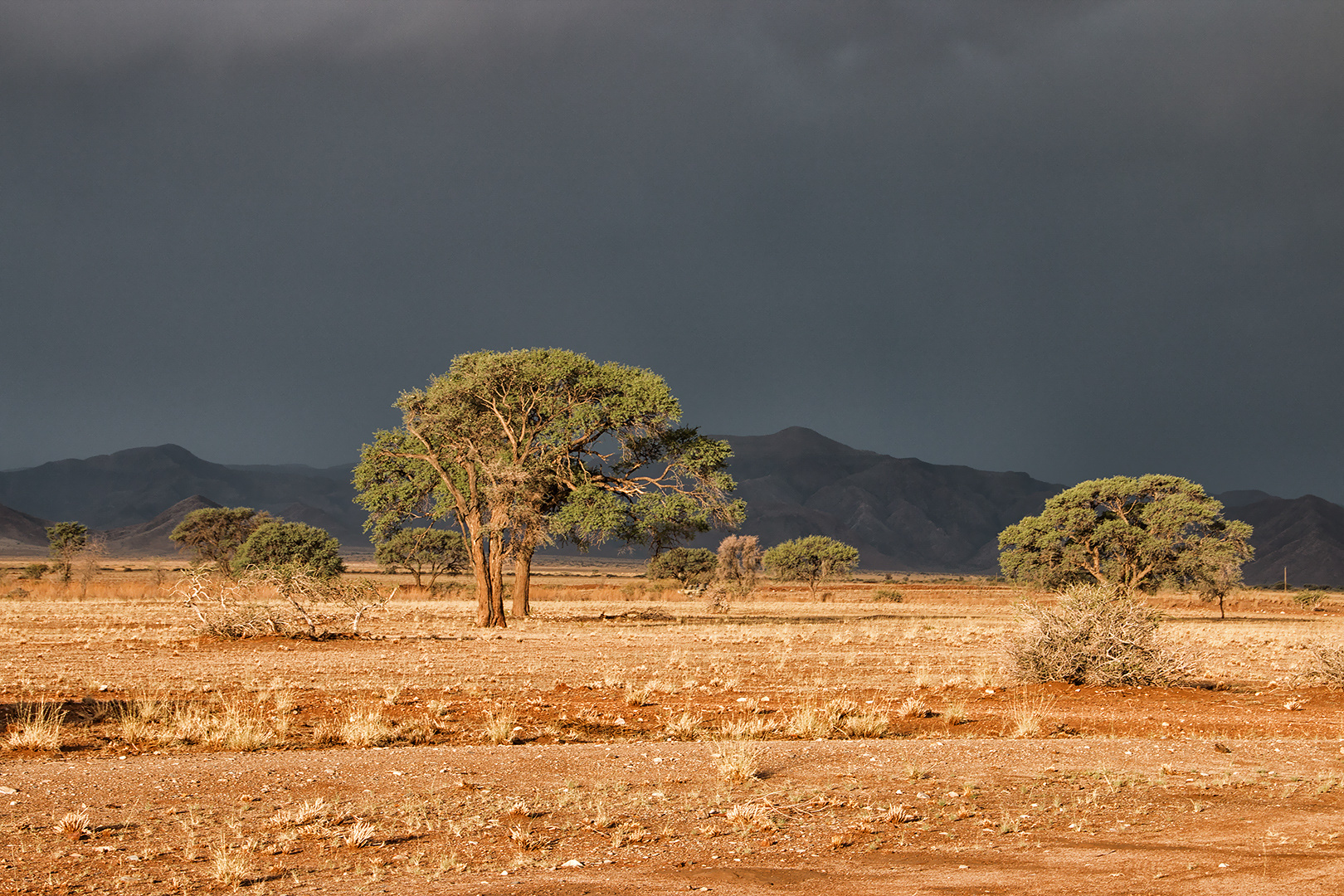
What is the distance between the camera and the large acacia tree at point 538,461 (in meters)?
36.3

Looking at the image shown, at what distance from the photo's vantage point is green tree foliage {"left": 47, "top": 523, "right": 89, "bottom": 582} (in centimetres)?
6906

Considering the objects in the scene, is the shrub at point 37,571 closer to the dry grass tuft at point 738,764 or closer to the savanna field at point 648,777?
the savanna field at point 648,777

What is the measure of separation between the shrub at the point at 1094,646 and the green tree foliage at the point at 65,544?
6530 centimetres

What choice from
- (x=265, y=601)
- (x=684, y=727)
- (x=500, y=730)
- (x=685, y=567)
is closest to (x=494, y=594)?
(x=265, y=601)

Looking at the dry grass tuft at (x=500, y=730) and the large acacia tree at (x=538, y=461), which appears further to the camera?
the large acacia tree at (x=538, y=461)

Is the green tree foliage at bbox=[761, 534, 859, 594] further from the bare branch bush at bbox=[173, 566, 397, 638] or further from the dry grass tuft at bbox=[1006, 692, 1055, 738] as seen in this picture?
the dry grass tuft at bbox=[1006, 692, 1055, 738]

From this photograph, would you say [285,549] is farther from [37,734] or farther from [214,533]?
[37,734]

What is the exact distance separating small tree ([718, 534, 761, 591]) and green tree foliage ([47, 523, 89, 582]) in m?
46.4

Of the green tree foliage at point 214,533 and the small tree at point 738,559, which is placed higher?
the green tree foliage at point 214,533

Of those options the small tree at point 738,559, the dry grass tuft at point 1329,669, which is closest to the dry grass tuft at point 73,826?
the dry grass tuft at point 1329,669

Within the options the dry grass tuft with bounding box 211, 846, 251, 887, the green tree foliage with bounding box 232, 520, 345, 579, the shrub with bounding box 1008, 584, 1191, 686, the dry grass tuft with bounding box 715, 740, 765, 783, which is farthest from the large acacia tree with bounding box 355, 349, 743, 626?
the dry grass tuft with bounding box 211, 846, 251, 887

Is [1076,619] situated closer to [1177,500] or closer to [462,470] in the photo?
[462,470]

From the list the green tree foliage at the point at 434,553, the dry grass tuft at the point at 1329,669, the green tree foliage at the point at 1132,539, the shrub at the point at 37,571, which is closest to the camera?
the dry grass tuft at the point at 1329,669

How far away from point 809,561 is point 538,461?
176 feet
